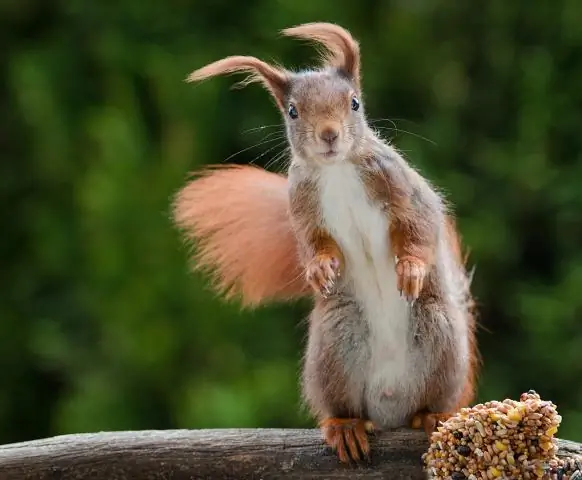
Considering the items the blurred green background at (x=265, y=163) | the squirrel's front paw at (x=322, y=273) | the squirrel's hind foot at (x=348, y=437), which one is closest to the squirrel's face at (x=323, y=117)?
the squirrel's front paw at (x=322, y=273)

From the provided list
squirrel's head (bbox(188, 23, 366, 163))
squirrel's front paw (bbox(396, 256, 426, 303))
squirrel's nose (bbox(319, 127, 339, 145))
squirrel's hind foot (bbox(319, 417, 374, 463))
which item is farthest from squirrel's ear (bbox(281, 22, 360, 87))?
squirrel's hind foot (bbox(319, 417, 374, 463))

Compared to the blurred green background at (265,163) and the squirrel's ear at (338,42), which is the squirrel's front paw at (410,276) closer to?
the squirrel's ear at (338,42)

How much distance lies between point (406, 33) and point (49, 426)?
117 centimetres

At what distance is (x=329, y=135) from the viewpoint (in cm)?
97

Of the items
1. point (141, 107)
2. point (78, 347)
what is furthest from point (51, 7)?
point (78, 347)

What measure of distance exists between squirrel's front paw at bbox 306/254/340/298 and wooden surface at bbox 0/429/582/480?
0.61 ft

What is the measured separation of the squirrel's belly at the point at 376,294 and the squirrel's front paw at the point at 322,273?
0.05m

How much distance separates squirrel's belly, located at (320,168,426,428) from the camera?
1.04 metres

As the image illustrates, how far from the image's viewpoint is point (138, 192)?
1883 millimetres

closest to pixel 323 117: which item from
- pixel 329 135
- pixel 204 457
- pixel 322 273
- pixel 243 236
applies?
pixel 329 135

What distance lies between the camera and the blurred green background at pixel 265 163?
5.79 feet

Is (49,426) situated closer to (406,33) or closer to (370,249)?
(406,33)

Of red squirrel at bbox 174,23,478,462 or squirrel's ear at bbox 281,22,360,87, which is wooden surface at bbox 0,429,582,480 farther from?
squirrel's ear at bbox 281,22,360,87

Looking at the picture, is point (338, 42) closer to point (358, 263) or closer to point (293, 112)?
point (293, 112)
